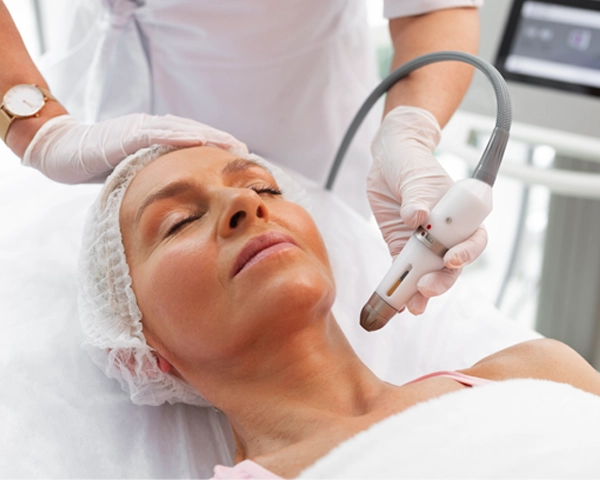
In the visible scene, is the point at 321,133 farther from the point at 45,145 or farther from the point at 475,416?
the point at 475,416

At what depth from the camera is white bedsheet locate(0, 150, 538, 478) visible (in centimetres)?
121

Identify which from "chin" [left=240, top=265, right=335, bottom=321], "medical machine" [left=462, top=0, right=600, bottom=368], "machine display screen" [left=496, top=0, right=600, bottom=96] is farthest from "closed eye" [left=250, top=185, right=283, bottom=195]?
Answer: "machine display screen" [left=496, top=0, right=600, bottom=96]

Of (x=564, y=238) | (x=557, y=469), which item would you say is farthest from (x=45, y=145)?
(x=564, y=238)

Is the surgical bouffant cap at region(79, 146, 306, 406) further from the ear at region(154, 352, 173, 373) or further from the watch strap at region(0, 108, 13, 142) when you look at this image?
the watch strap at region(0, 108, 13, 142)

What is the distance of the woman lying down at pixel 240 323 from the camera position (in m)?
1.05

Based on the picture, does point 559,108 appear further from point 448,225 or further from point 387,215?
point 448,225

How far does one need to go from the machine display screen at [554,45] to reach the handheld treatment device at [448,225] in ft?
3.62

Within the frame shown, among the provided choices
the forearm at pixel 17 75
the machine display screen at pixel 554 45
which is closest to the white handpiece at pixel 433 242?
the forearm at pixel 17 75

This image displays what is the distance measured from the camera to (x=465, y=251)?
106 centimetres

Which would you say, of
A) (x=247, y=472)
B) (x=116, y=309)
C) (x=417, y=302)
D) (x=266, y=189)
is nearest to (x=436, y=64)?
(x=266, y=189)

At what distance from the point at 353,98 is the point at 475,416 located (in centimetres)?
108

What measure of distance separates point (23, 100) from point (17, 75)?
0.06m

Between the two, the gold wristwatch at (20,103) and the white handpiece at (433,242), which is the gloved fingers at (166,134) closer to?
the gold wristwatch at (20,103)

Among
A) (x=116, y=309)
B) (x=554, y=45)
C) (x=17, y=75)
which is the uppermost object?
(x=17, y=75)
